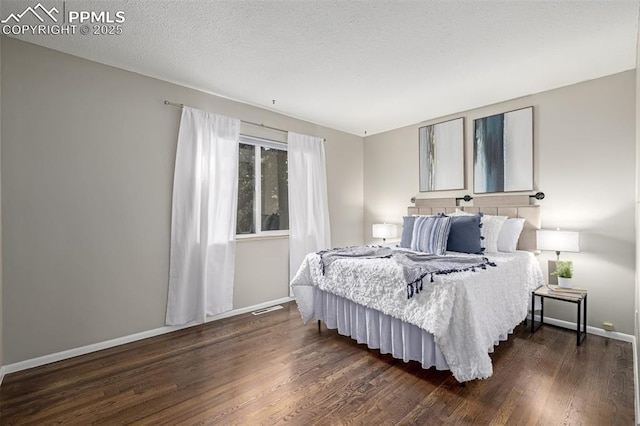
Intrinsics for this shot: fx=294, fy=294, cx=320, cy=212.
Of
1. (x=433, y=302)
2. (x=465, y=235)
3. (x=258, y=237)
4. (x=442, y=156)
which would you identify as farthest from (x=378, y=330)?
(x=442, y=156)

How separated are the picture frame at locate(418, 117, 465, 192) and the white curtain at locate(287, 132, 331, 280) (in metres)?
1.49

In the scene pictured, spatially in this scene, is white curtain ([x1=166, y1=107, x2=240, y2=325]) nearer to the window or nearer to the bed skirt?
the window

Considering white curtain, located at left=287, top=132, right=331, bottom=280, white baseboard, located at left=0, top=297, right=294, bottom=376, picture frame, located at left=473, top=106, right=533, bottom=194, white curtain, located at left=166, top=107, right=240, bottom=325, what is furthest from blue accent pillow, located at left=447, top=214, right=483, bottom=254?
white baseboard, located at left=0, top=297, right=294, bottom=376

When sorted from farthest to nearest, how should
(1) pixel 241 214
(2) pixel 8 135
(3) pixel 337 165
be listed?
(3) pixel 337 165, (1) pixel 241 214, (2) pixel 8 135

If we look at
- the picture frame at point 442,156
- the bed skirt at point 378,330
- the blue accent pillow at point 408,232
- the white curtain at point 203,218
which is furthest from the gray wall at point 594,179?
the white curtain at point 203,218

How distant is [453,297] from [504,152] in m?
2.39

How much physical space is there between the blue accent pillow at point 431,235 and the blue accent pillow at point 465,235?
0.23 feet

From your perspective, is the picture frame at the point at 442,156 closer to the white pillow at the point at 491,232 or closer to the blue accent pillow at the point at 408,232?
the white pillow at the point at 491,232

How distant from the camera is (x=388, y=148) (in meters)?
4.83

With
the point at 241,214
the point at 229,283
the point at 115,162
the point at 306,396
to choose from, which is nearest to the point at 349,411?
the point at 306,396

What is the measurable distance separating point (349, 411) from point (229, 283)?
209 centimetres

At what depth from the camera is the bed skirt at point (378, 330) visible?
2.15 meters

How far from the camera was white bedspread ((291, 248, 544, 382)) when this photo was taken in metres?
1.96

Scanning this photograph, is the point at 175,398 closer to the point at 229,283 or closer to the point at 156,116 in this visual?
the point at 229,283
